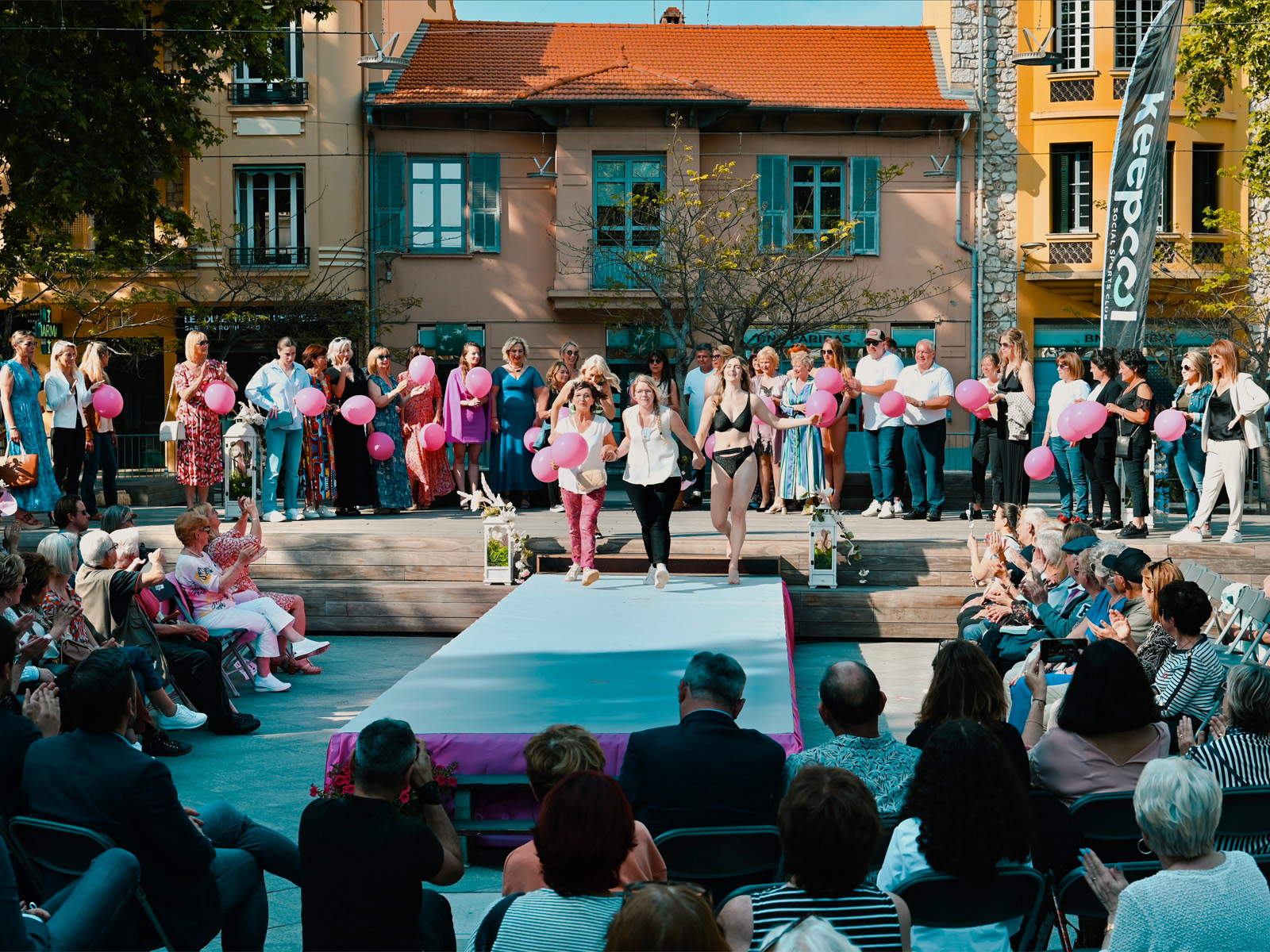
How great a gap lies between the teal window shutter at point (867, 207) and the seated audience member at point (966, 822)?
23299 mm

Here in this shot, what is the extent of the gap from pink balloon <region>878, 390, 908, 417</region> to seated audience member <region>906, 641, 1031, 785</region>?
8113 mm

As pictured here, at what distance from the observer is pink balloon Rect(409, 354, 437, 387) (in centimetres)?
1331

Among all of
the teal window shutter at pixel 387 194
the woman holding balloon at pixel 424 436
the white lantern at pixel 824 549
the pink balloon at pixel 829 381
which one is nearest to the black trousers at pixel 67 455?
the woman holding balloon at pixel 424 436

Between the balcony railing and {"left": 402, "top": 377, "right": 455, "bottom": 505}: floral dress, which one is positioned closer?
{"left": 402, "top": 377, "right": 455, "bottom": 505}: floral dress

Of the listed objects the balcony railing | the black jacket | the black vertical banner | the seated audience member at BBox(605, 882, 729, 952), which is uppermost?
the balcony railing

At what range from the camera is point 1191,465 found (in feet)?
38.4

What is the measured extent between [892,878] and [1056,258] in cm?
2422

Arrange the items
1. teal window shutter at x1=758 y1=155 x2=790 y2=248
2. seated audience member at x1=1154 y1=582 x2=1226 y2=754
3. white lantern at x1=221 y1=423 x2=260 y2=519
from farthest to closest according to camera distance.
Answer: teal window shutter at x1=758 y1=155 x2=790 y2=248, white lantern at x1=221 y1=423 x2=260 y2=519, seated audience member at x1=1154 y1=582 x2=1226 y2=754

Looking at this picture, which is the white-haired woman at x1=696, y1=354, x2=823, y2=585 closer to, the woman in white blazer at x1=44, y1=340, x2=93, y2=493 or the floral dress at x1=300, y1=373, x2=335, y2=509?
the floral dress at x1=300, y1=373, x2=335, y2=509

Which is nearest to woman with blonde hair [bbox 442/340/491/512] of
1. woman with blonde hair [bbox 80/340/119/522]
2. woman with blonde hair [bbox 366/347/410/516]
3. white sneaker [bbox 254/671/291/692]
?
woman with blonde hair [bbox 366/347/410/516]

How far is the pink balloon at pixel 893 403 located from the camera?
12.5m

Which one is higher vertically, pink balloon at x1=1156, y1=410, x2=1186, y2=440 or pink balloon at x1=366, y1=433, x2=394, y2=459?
pink balloon at x1=1156, y1=410, x2=1186, y2=440

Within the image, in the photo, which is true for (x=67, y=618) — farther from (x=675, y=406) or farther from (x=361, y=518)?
(x=675, y=406)

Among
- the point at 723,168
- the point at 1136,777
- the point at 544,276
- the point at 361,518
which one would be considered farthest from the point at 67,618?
the point at 544,276
